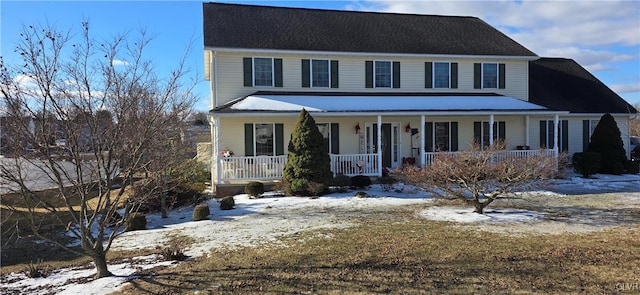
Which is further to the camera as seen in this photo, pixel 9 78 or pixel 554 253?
pixel 554 253

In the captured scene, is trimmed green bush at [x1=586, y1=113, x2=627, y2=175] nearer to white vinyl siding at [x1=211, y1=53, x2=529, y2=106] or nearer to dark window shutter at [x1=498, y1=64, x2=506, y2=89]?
white vinyl siding at [x1=211, y1=53, x2=529, y2=106]

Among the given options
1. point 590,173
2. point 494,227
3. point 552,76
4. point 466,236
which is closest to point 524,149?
point 590,173

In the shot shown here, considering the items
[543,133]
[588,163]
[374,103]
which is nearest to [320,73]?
[374,103]

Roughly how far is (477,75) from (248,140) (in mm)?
10990

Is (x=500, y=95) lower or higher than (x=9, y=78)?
higher

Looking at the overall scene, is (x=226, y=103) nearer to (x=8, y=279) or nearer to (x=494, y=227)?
(x=8, y=279)

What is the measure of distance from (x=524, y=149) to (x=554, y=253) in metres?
11.7

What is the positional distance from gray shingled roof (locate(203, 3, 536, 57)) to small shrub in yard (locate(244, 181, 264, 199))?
18.7 feet

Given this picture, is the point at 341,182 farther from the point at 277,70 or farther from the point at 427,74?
the point at 427,74

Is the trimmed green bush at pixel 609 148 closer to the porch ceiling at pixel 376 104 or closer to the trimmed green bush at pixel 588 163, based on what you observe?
the trimmed green bush at pixel 588 163

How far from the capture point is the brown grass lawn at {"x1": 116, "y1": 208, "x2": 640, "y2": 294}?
510cm

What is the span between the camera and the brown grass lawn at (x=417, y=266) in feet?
16.7

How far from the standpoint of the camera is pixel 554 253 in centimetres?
637

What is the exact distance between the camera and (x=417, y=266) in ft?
19.2
